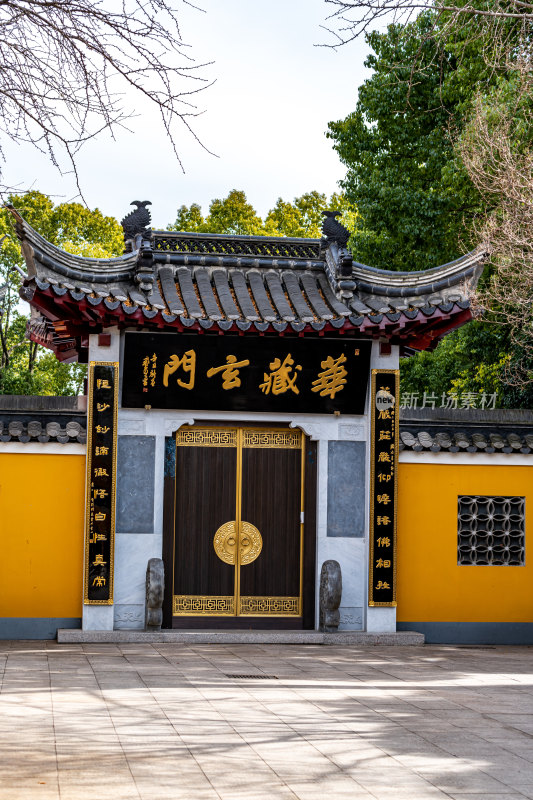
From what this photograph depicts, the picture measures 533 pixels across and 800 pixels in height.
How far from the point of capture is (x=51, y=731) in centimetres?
583

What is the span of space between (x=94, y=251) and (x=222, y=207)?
406 cm

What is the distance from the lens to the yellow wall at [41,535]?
33.3 feet

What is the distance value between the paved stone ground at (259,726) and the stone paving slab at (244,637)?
0.38m

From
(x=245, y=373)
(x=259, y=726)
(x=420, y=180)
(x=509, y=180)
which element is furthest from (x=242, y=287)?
(x=420, y=180)

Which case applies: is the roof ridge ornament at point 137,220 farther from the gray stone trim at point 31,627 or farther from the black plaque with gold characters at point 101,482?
the gray stone trim at point 31,627

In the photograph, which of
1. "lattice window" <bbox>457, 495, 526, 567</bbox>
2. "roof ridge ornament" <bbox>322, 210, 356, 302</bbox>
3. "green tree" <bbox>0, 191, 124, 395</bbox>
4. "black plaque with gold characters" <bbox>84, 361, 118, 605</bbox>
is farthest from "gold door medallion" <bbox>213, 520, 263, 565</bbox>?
"green tree" <bbox>0, 191, 124, 395</bbox>

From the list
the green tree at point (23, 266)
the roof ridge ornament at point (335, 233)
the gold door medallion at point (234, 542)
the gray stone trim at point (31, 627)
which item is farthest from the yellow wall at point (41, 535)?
the green tree at point (23, 266)

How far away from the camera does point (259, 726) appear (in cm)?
614

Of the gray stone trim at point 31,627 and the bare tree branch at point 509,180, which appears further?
the bare tree branch at point 509,180

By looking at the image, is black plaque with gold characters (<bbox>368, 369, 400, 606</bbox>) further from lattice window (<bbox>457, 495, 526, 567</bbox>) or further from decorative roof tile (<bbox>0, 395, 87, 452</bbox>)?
decorative roof tile (<bbox>0, 395, 87, 452</bbox>)

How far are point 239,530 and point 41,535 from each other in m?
1.88

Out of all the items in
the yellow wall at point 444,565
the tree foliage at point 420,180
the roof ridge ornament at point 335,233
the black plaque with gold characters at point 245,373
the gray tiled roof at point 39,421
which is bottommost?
the yellow wall at point 444,565

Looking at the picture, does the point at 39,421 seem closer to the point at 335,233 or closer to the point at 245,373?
the point at 245,373

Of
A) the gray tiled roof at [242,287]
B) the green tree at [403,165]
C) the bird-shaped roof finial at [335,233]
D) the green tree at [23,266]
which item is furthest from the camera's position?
the green tree at [23,266]
